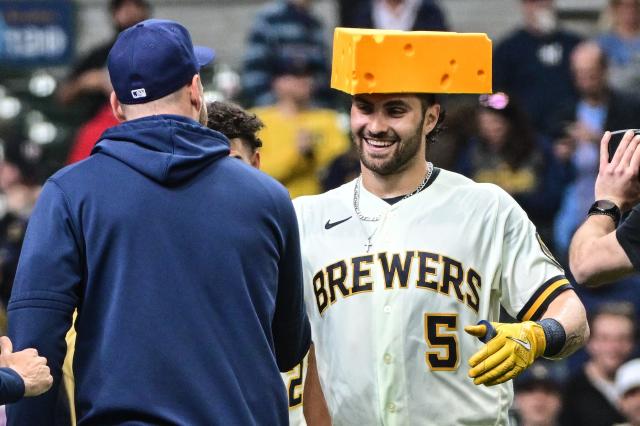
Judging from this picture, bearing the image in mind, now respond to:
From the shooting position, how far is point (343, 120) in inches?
358

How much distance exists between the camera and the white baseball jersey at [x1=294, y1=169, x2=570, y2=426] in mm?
4438

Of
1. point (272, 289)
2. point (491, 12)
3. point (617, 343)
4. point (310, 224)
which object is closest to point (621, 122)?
point (617, 343)

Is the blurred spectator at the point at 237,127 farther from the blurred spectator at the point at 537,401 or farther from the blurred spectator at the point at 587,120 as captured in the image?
the blurred spectator at the point at 587,120

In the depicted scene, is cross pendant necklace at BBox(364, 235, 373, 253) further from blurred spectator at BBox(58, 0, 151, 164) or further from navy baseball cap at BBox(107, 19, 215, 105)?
blurred spectator at BBox(58, 0, 151, 164)

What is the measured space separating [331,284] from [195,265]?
109 cm

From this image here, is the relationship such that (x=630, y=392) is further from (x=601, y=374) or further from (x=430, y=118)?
(x=430, y=118)

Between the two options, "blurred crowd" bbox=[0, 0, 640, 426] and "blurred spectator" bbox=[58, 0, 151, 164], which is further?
"blurred spectator" bbox=[58, 0, 151, 164]

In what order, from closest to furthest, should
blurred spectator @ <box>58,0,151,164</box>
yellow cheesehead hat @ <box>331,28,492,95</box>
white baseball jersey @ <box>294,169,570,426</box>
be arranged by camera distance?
white baseball jersey @ <box>294,169,570,426</box>, yellow cheesehead hat @ <box>331,28,492,95</box>, blurred spectator @ <box>58,0,151,164</box>

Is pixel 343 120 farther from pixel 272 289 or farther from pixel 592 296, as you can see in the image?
pixel 272 289

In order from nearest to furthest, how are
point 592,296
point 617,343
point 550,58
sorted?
1. point 617,343
2. point 592,296
3. point 550,58

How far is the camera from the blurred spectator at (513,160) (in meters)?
8.58

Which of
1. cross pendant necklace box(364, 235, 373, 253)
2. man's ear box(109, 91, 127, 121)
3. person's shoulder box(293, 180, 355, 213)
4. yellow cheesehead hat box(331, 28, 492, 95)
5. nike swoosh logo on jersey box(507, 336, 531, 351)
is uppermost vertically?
man's ear box(109, 91, 127, 121)

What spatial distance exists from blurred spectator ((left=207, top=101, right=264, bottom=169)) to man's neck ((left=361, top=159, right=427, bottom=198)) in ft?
1.42

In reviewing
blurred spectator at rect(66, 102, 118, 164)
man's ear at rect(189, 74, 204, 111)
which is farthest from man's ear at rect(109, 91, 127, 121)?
blurred spectator at rect(66, 102, 118, 164)
